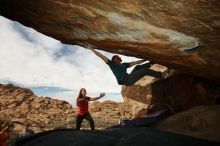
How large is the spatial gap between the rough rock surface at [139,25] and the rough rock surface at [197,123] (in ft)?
4.29

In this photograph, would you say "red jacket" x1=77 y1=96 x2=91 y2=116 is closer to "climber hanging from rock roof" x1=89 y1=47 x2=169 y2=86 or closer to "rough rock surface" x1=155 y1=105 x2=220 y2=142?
"climber hanging from rock roof" x1=89 y1=47 x2=169 y2=86

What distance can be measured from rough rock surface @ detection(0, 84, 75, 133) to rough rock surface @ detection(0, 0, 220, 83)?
77.2ft

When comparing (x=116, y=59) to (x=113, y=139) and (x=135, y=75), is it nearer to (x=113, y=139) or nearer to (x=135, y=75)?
(x=135, y=75)

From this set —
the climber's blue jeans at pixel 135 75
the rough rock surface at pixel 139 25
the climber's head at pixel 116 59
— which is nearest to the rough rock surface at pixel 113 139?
the rough rock surface at pixel 139 25

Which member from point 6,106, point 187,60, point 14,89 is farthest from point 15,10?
point 14,89

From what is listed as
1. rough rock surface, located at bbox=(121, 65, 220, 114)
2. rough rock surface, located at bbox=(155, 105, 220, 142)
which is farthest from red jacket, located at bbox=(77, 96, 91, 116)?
rough rock surface, located at bbox=(155, 105, 220, 142)

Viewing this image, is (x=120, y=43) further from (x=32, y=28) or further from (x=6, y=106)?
(x=6, y=106)

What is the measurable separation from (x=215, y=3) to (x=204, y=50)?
2.33 metres

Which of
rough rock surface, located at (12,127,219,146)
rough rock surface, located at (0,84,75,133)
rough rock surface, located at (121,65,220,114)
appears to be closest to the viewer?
rough rock surface, located at (12,127,219,146)

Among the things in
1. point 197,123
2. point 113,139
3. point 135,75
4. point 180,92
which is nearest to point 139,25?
point 113,139

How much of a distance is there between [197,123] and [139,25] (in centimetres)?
327

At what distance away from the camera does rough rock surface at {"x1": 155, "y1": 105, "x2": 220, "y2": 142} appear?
7332mm

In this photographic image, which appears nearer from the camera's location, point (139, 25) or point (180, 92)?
point (139, 25)

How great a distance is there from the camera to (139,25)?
6551 mm
